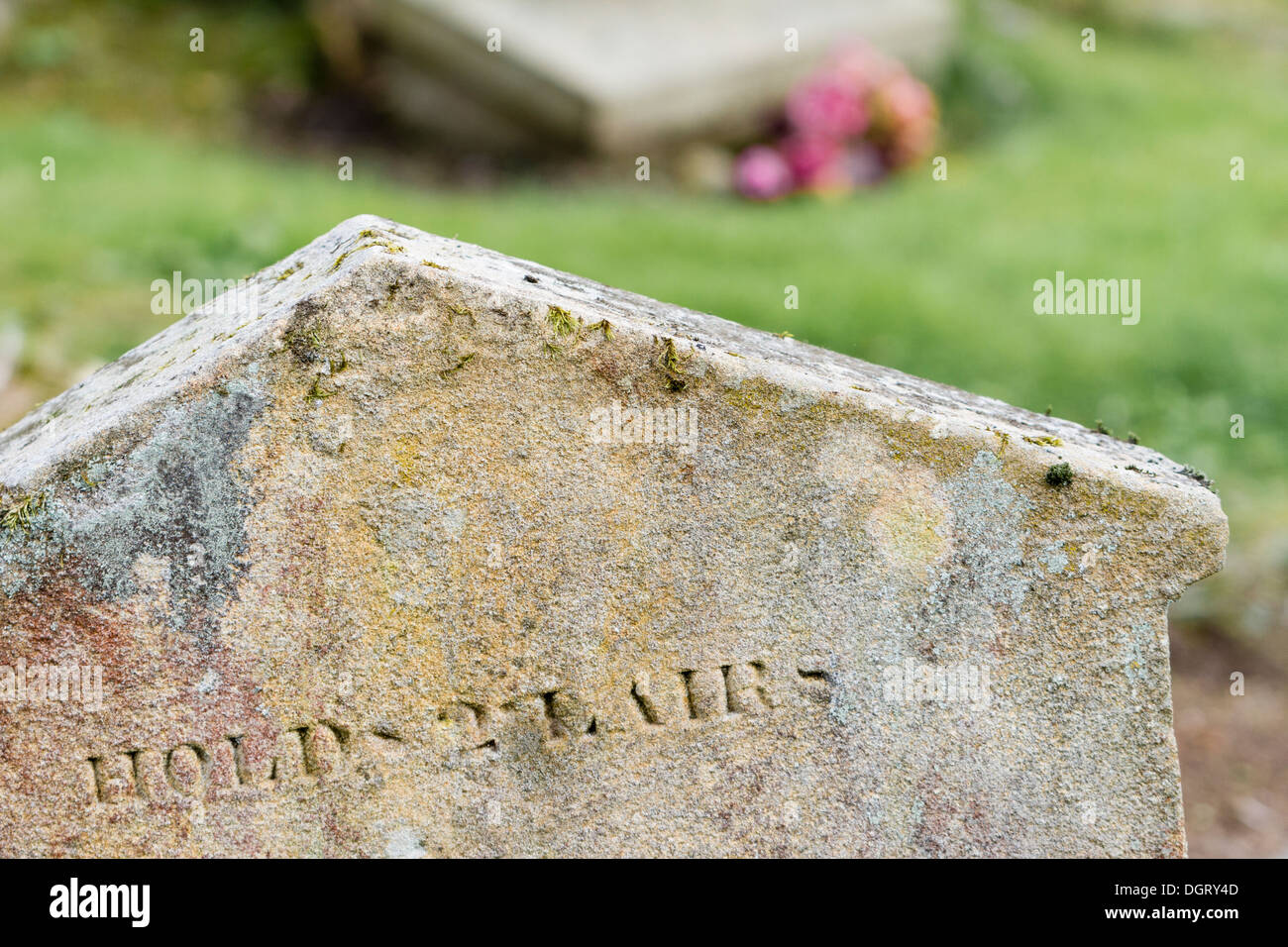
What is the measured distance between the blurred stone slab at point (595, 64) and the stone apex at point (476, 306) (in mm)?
4703

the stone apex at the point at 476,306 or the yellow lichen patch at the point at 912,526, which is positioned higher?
the stone apex at the point at 476,306

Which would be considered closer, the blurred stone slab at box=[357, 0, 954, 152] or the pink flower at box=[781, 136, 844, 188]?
the blurred stone slab at box=[357, 0, 954, 152]

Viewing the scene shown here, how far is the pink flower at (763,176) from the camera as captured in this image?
7086mm

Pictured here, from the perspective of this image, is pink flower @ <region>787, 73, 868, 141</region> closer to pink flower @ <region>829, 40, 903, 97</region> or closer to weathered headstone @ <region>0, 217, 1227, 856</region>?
pink flower @ <region>829, 40, 903, 97</region>

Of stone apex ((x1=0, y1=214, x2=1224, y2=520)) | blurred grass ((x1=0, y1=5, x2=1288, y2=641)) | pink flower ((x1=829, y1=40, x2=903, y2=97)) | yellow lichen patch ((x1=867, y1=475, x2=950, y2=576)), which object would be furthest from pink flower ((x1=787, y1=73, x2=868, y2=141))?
yellow lichen patch ((x1=867, y1=475, x2=950, y2=576))

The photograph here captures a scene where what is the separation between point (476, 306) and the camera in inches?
75.4

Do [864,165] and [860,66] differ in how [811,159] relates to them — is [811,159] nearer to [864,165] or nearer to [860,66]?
[864,165]

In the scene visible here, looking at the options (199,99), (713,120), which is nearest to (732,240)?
(713,120)

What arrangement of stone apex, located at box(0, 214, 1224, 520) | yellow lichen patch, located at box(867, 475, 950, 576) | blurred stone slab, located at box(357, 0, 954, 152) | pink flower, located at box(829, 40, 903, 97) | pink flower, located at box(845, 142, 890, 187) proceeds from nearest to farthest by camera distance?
stone apex, located at box(0, 214, 1224, 520) < yellow lichen patch, located at box(867, 475, 950, 576) < blurred stone slab, located at box(357, 0, 954, 152) < pink flower, located at box(829, 40, 903, 97) < pink flower, located at box(845, 142, 890, 187)

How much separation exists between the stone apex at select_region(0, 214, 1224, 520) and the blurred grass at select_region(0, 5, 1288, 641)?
8.16ft

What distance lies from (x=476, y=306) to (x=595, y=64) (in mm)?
5188

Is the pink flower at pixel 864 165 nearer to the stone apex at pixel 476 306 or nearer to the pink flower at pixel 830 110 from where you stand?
the pink flower at pixel 830 110

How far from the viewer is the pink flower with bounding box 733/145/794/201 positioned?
7.09m

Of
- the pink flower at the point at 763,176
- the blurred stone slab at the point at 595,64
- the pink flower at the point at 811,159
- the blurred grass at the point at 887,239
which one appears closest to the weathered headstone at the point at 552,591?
the blurred grass at the point at 887,239
